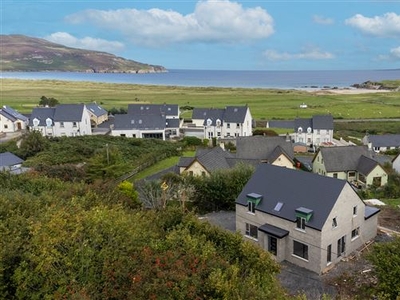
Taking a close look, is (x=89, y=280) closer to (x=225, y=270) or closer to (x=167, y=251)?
(x=167, y=251)

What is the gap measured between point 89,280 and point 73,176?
Result: 29.3 meters

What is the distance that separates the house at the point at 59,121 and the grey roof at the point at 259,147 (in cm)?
3663

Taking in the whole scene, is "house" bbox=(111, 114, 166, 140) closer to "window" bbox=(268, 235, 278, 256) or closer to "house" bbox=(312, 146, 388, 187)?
"house" bbox=(312, 146, 388, 187)

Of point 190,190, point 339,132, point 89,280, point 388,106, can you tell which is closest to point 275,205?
point 190,190

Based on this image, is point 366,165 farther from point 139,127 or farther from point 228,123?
point 139,127

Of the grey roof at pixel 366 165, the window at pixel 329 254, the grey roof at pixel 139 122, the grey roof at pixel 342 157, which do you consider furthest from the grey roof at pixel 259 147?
the grey roof at pixel 139 122

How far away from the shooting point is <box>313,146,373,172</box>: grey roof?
45312 mm

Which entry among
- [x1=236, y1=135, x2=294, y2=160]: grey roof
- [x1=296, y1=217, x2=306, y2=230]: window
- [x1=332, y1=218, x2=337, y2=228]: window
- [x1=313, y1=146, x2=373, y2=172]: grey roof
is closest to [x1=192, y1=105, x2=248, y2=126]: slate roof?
[x1=236, y1=135, x2=294, y2=160]: grey roof

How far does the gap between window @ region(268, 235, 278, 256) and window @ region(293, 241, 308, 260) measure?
44.6 inches

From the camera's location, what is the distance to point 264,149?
49.1 m

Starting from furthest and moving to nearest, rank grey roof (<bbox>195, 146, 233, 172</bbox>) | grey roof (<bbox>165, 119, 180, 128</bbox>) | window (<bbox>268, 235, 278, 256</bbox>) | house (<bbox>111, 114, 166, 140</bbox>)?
grey roof (<bbox>165, 119, 180, 128</bbox>) < house (<bbox>111, 114, 166, 140</bbox>) < grey roof (<bbox>195, 146, 233, 172</bbox>) < window (<bbox>268, 235, 278, 256</bbox>)

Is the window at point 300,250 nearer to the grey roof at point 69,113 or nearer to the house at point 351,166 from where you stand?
the house at point 351,166

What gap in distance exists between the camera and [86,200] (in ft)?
71.8

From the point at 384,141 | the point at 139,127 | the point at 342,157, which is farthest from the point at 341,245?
the point at 139,127
